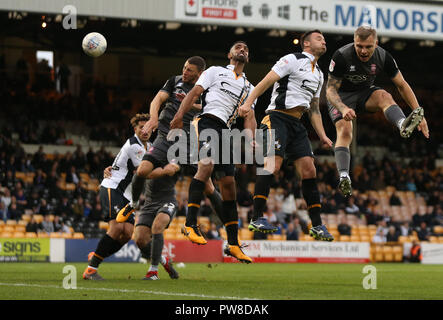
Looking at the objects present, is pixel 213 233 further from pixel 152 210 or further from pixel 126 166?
pixel 126 166

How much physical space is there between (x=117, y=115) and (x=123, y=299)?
2457 centimetres

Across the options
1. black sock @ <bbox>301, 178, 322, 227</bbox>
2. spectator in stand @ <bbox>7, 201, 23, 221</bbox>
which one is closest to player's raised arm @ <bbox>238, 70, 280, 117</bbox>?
black sock @ <bbox>301, 178, 322, 227</bbox>

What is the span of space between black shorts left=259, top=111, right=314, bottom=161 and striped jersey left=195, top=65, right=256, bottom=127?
523mm

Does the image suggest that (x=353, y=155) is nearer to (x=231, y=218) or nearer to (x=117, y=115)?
(x=117, y=115)

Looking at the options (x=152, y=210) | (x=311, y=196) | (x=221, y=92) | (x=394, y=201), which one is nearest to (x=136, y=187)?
(x=152, y=210)

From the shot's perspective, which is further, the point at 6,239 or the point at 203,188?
the point at 6,239

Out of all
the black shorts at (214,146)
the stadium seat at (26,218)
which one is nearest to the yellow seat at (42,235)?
the stadium seat at (26,218)

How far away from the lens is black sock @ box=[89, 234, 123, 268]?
1212 cm

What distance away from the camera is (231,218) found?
11.1m

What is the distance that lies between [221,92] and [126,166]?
8.99 ft

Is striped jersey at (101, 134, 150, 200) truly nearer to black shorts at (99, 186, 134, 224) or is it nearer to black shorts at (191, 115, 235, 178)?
black shorts at (99, 186, 134, 224)

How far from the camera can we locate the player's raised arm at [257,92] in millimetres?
9789

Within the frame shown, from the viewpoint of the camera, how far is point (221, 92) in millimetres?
10859
